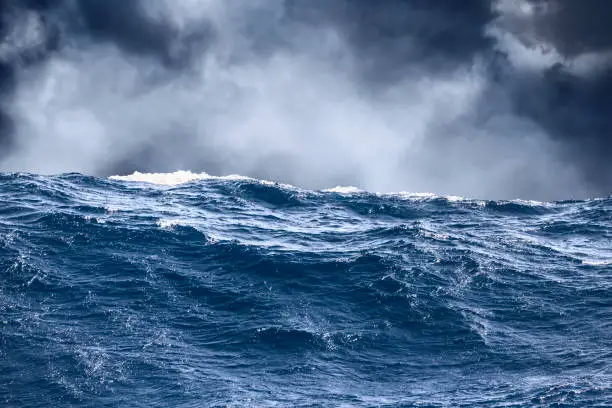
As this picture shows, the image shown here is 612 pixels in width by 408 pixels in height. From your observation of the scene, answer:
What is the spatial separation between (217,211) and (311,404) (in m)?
74.0

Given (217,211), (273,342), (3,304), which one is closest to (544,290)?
(273,342)

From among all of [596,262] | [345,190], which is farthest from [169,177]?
[596,262]

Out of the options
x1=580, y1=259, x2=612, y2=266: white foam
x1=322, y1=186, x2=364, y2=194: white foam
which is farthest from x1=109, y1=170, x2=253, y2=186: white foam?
x1=580, y1=259, x2=612, y2=266: white foam

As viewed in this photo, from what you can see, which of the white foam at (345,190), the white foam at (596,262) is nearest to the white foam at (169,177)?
the white foam at (345,190)

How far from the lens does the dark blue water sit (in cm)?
7462

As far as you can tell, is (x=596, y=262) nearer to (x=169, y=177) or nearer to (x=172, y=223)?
(x=172, y=223)

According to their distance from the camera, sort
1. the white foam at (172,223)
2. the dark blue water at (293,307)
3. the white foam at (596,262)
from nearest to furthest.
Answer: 1. the dark blue water at (293,307)
2. the white foam at (596,262)
3. the white foam at (172,223)

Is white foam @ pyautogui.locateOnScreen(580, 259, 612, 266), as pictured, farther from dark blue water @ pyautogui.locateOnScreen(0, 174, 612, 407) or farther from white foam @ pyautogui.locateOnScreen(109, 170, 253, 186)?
white foam @ pyautogui.locateOnScreen(109, 170, 253, 186)

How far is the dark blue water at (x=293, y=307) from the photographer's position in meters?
74.6

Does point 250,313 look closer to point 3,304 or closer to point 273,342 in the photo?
point 273,342

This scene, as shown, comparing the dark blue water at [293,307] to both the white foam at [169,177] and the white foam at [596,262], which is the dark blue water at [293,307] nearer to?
the white foam at [596,262]

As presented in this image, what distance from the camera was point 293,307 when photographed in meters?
93.8

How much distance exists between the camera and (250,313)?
91562mm

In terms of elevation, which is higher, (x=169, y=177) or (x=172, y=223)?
(x=169, y=177)
